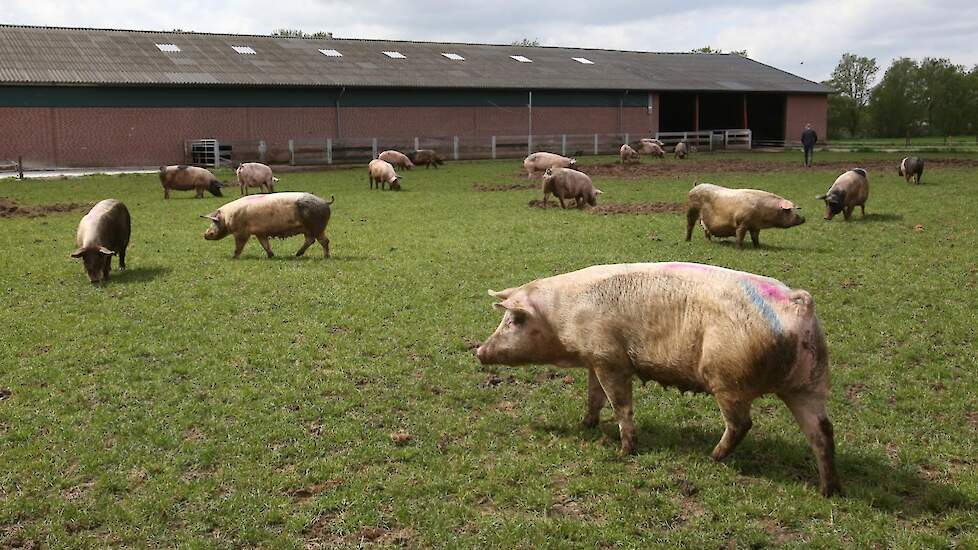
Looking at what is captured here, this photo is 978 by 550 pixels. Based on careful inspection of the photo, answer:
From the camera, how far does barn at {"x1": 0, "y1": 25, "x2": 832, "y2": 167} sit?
36.2m

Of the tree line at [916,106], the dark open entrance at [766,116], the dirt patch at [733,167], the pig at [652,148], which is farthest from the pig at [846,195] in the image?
the tree line at [916,106]

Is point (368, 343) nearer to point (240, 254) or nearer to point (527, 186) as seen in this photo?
point (240, 254)

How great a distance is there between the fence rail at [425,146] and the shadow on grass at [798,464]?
110 feet

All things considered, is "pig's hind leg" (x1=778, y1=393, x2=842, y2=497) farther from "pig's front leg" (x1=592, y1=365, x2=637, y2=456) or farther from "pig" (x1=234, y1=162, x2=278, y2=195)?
"pig" (x1=234, y1=162, x2=278, y2=195)

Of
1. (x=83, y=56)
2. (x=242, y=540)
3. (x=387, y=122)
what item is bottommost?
(x=242, y=540)

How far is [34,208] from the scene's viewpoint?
20969mm

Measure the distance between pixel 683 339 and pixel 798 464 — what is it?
129 cm

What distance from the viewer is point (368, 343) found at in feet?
28.5

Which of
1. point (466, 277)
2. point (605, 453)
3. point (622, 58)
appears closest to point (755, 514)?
point (605, 453)

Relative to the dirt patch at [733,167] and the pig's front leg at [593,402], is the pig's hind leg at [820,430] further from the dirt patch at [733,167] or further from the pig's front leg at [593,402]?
the dirt patch at [733,167]

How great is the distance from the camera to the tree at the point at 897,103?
82875mm

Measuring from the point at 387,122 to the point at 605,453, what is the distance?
39.1 m

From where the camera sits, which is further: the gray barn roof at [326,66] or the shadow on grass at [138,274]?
the gray barn roof at [326,66]

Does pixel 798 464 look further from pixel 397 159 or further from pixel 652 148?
pixel 652 148
